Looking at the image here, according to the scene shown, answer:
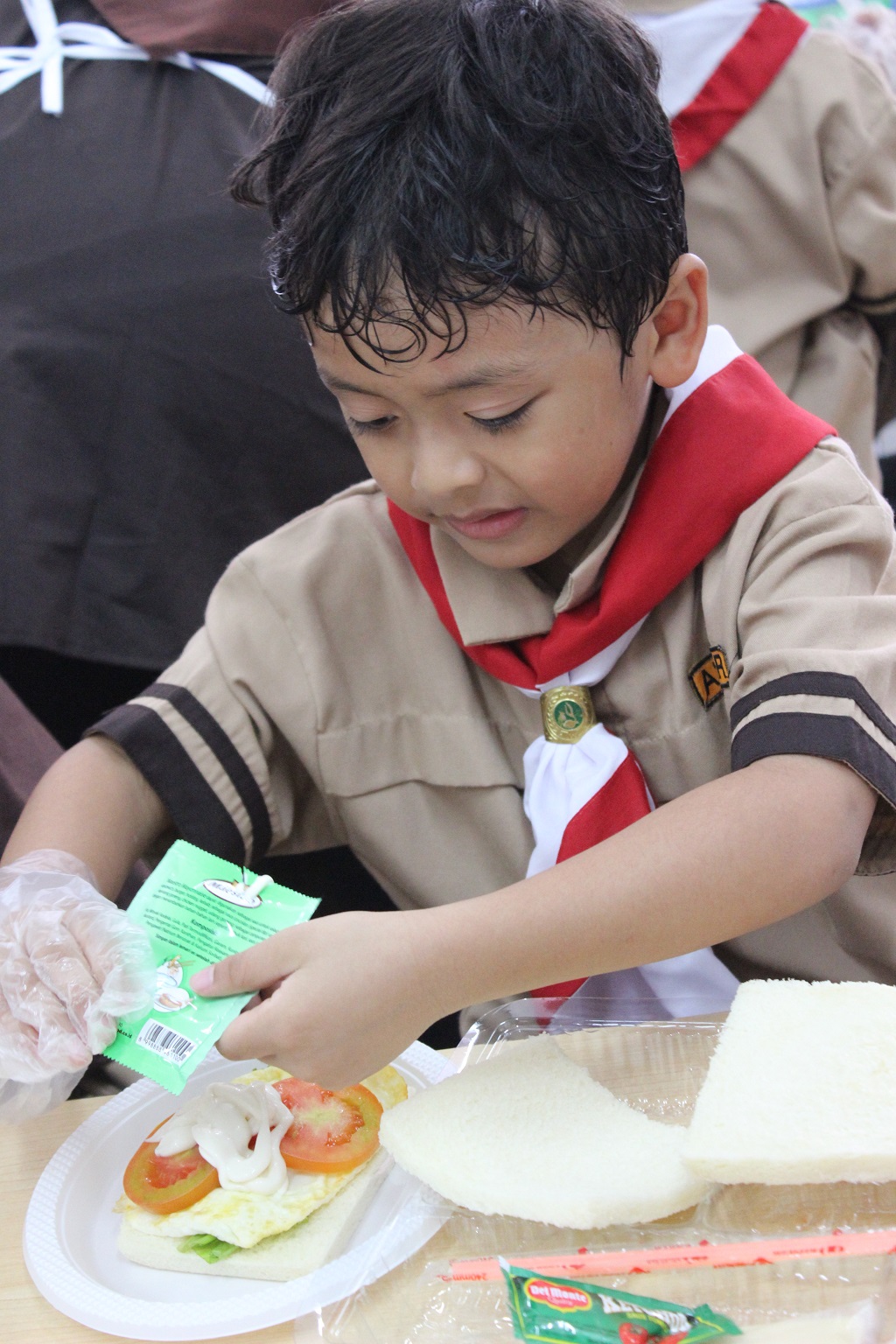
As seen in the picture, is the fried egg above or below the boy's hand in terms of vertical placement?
below

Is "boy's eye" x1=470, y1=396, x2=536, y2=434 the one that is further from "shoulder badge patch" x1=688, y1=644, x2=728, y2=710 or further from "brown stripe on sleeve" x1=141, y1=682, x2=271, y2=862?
"brown stripe on sleeve" x1=141, y1=682, x2=271, y2=862

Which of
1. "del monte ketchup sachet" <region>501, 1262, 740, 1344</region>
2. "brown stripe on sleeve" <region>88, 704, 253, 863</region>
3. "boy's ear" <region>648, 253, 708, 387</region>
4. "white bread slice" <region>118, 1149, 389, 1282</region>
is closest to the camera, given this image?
"del monte ketchup sachet" <region>501, 1262, 740, 1344</region>

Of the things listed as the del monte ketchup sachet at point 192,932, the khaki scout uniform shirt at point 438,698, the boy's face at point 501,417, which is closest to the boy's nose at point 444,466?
the boy's face at point 501,417

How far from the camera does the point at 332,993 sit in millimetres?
778

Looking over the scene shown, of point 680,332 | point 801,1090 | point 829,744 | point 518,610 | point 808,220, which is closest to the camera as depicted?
point 801,1090

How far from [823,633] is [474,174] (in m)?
0.39

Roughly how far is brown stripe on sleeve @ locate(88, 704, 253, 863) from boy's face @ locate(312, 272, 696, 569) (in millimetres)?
311

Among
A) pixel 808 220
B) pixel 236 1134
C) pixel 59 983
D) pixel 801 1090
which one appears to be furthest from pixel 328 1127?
pixel 808 220

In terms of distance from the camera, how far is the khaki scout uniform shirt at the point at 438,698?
3.13ft

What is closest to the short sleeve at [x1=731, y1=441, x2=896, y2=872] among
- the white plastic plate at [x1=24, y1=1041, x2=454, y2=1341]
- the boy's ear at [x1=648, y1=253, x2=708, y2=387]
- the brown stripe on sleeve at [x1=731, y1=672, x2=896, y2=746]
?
the brown stripe on sleeve at [x1=731, y1=672, x2=896, y2=746]

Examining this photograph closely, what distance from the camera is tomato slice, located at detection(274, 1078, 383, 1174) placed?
818mm

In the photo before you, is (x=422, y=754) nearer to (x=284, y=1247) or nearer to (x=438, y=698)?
(x=438, y=698)

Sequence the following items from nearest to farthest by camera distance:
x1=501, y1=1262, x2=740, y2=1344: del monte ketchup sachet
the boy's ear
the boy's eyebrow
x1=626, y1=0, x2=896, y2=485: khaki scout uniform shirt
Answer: x1=501, y1=1262, x2=740, y2=1344: del monte ketchup sachet < the boy's eyebrow < the boy's ear < x1=626, y1=0, x2=896, y2=485: khaki scout uniform shirt

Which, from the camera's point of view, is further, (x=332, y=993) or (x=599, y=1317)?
(x=332, y=993)
